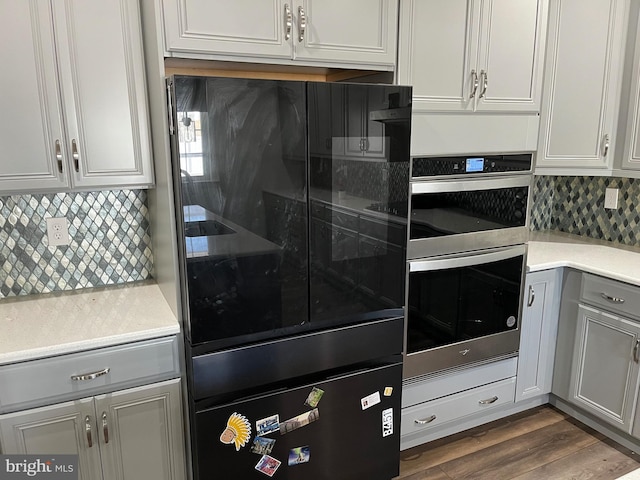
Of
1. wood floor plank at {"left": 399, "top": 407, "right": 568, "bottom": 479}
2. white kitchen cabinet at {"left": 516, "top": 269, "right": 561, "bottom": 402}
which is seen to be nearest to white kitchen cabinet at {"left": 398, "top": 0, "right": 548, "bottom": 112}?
white kitchen cabinet at {"left": 516, "top": 269, "right": 561, "bottom": 402}

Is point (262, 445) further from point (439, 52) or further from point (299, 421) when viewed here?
point (439, 52)

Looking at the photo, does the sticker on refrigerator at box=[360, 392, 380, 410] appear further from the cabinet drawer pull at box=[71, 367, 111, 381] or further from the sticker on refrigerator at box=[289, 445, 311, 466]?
the cabinet drawer pull at box=[71, 367, 111, 381]

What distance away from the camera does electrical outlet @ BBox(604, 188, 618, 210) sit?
9.88 feet

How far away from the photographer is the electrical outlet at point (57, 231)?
2170 mm

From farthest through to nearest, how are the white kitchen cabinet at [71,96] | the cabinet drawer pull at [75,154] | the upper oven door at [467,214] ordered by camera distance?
the upper oven door at [467,214]
the cabinet drawer pull at [75,154]
the white kitchen cabinet at [71,96]

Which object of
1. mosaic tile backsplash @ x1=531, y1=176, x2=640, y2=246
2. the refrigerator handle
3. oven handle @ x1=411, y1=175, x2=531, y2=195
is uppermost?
the refrigerator handle

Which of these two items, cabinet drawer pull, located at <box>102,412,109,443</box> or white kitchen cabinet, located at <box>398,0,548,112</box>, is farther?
white kitchen cabinet, located at <box>398,0,548,112</box>

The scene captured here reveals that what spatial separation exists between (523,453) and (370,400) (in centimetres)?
100

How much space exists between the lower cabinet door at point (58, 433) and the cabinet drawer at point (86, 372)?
0.11 feet

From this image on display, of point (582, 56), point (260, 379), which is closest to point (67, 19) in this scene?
point (260, 379)

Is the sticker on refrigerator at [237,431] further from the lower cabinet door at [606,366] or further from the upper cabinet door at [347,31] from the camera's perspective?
the lower cabinet door at [606,366]


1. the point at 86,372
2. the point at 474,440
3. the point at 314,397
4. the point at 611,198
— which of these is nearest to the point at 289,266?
the point at 314,397

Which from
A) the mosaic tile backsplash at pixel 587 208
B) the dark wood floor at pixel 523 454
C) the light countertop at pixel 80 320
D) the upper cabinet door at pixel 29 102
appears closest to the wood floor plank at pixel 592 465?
the dark wood floor at pixel 523 454

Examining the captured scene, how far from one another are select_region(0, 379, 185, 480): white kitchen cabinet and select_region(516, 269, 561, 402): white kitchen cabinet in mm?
1823
